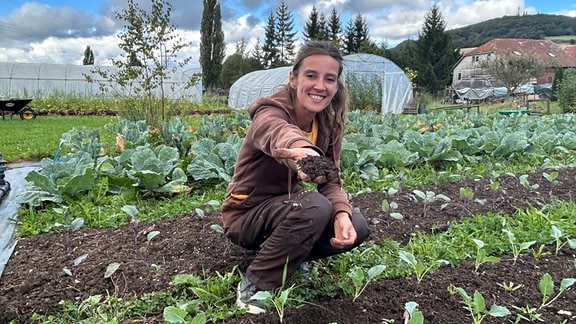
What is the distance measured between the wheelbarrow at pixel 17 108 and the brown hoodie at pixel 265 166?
10748mm

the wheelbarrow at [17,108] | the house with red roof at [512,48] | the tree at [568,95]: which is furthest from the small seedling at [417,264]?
the house with red roof at [512,48]

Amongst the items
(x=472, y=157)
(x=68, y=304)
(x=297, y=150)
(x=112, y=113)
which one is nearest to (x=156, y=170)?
(x=68, y=304)

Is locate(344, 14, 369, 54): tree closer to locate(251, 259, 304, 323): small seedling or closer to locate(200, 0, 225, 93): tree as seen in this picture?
locate(200, 0, 225, 93): tree

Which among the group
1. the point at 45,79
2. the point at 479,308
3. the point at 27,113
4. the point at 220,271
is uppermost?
the point at 45,79

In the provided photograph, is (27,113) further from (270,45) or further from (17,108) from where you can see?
(270,45)

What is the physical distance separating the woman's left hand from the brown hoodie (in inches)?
1.6

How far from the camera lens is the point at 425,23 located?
40.0 m

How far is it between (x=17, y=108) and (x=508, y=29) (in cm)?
7105

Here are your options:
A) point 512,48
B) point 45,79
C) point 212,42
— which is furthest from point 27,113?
point 512,48

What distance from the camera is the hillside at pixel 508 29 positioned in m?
66.9

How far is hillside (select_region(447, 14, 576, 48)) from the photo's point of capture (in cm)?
6688

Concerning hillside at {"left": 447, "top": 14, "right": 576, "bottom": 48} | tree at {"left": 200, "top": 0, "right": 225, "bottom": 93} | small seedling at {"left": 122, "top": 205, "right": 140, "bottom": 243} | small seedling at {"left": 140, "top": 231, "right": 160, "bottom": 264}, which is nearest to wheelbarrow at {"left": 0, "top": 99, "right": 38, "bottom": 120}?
small seedling at {"left": 122, "top": 205, "right": 140, "bottom": 243}

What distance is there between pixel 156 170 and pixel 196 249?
1323 millimetres

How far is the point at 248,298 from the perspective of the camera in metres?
1.72
